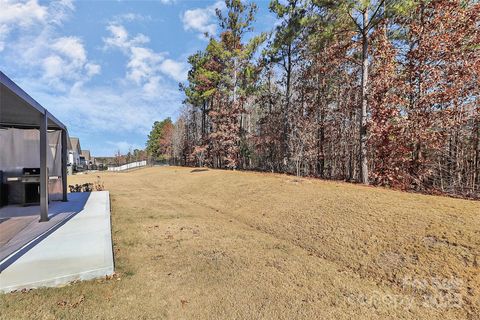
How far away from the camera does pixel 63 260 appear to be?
10.9 feet

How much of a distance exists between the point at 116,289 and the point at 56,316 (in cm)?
62

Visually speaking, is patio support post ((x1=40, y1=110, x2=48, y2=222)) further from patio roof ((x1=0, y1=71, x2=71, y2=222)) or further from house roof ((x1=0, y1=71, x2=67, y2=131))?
house roof ((x1=0, y1=71, x2=67, y2=131))

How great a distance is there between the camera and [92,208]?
271 inches

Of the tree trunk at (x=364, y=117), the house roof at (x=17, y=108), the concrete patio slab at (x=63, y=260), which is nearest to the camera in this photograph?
the concrete patio slab at (x=63, y=260)

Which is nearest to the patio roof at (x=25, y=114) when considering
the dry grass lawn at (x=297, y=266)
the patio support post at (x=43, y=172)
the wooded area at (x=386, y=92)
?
the patio support post at (x=43, y=172)

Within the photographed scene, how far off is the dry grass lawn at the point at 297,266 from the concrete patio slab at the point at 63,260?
141 mm

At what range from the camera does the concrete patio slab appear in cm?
283

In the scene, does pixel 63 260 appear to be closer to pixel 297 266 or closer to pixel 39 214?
pixel 297 266

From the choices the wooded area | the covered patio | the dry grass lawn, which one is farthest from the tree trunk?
the covered patio

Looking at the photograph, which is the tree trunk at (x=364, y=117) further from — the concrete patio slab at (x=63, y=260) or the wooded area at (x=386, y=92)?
the concrete patio slab at (x=63, y=260)

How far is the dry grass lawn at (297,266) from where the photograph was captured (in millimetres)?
2678

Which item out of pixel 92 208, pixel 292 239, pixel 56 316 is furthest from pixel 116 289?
pixel 92 208

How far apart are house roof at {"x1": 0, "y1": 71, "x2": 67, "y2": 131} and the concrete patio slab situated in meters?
2.40

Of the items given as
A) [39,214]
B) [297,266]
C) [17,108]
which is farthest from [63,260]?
[17,108]
